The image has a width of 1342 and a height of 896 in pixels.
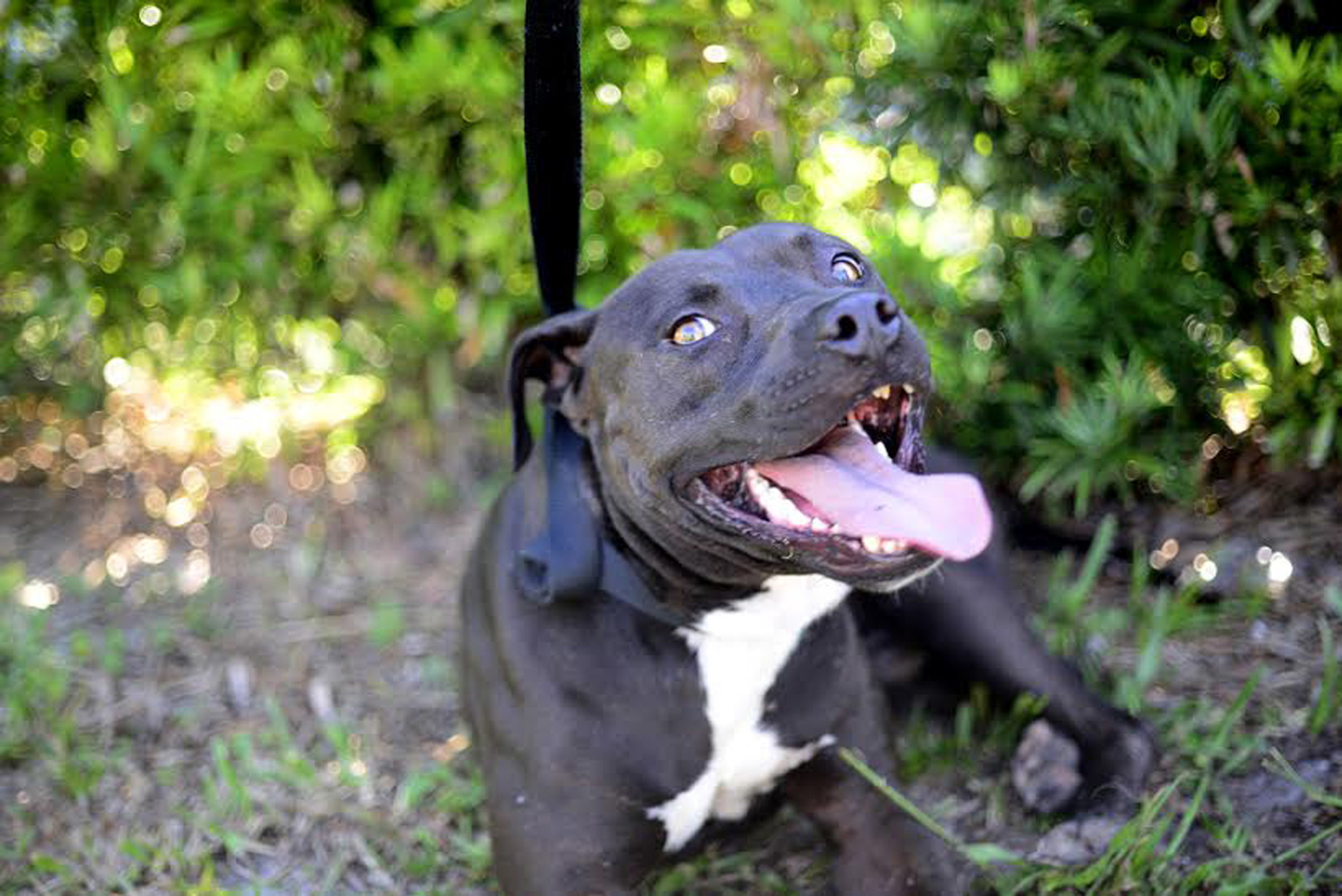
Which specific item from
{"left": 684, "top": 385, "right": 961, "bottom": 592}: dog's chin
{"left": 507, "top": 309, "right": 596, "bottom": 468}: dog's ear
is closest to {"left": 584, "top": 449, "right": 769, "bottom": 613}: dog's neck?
{"left": 684, "top": 385, "right": 961, "bottom": 592}: dog's chin

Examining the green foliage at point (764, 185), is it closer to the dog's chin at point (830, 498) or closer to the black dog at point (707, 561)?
the black dog at point (707, 561)

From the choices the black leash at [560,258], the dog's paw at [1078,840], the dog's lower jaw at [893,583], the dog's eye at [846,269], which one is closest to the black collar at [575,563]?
the black leash at [560,258]

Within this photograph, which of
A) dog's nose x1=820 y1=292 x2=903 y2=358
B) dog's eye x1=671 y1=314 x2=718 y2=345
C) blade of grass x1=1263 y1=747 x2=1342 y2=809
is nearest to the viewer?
dog's nose x1=820 y1=292 x2=903 y2=358

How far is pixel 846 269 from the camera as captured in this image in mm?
2408

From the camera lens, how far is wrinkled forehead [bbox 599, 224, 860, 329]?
224 centimetres

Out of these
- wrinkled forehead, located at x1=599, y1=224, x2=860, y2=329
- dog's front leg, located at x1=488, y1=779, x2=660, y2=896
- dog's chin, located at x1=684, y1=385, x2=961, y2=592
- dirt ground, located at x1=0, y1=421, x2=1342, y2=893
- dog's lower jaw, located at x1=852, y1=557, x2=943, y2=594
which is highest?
wrinkled forehead, located at x1=599, y1=224, x2=860, y2=329

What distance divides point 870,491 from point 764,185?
1.75 meters

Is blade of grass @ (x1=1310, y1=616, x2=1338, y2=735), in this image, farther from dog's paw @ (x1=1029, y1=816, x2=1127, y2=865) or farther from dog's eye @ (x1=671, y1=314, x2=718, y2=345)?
dog's eye @ (x1=671, y1=314, x2=718, y2=345)

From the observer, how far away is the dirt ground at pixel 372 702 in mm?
2816

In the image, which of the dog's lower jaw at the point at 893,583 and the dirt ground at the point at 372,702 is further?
the dirt ground at the point at 372,702

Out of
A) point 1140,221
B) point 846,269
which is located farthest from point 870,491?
point 1140,221

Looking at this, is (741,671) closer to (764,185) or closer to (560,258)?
(560,258)

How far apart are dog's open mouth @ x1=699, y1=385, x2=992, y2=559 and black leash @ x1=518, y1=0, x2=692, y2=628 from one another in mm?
275

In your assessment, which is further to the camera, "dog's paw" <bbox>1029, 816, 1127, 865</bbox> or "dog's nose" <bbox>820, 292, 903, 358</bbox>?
"dog's paw" <bbox>1029, 816, 1127, 865</bbox>
